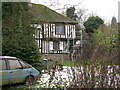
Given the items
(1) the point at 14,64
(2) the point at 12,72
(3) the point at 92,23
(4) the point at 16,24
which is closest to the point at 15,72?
(2) the point at 12,72

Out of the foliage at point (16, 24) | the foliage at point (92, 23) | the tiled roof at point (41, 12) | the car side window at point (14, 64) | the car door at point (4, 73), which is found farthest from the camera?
the foliage at point (92, 23)

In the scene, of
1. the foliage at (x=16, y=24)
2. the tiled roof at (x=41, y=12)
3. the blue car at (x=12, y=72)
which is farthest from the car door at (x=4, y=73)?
the tiled roof at (x=41, y=12)

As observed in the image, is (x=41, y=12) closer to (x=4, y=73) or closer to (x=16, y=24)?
(x=16, y=24)

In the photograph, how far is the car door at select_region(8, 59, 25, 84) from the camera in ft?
15.1

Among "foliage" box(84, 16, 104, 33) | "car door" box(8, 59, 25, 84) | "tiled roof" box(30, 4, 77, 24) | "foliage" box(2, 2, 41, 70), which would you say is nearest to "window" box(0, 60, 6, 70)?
"car door" box(8, 59, 25, 84)

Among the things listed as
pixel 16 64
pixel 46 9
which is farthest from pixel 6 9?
pixel 16 64

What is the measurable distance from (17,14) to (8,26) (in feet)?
1.37

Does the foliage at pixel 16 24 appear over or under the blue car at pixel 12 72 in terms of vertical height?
over

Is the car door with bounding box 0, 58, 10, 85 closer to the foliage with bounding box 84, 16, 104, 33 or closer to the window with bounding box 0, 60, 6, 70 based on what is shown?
the window with bounding box 0, 60, 6, 70

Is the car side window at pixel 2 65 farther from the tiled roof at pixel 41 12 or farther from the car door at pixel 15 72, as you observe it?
the tiled roof at pixel 41 12

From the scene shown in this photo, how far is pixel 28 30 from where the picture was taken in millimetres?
5965

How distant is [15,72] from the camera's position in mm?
4680

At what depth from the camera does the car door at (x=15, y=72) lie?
461cm

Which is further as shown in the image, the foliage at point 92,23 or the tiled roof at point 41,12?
the foliage at point 92,23
